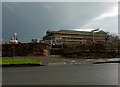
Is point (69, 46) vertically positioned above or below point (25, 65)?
above

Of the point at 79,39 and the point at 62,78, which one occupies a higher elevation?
the point at 79,39

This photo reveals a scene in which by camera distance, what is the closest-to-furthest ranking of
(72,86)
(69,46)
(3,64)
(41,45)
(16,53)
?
(72,86), (3,64), (16,53), (41,45), (69,46)

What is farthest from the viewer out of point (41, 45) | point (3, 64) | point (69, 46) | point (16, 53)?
point (69, 46)

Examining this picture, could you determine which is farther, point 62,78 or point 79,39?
point 79,39

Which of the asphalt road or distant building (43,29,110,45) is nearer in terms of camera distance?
the asphalt road

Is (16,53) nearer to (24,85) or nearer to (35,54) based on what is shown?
(35,54)

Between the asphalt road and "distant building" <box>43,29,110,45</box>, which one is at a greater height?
"distant building" <box>43,29,110,45</box>

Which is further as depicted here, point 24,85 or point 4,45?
point 4,45

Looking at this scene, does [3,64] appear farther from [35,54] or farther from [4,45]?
[4,45]

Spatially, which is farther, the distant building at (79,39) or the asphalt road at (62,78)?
the distant building at (79,39)

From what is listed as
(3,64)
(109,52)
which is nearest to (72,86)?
(3,64)

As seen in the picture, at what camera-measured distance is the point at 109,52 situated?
1391cm

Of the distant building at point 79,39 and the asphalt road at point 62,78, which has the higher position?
the distant building at point 79,39

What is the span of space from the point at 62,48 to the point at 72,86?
12.4 m
